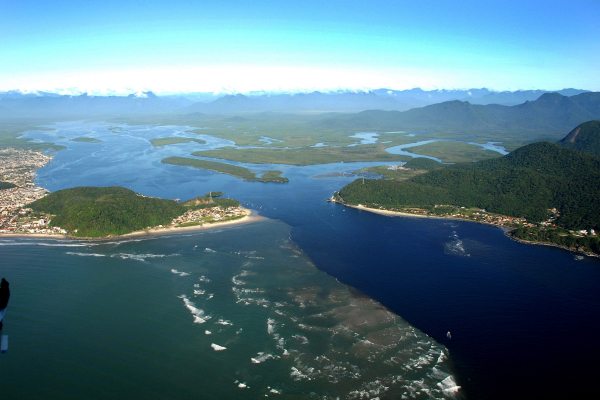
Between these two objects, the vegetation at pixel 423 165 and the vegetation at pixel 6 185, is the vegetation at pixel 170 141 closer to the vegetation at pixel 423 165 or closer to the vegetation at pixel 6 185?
the vegetation at pixel 6 185

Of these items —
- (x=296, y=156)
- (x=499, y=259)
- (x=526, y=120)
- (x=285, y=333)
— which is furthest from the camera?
(x=526, y=120)

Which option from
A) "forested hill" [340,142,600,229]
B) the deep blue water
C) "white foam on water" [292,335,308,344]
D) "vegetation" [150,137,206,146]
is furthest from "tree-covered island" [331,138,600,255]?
"vegetation" [150,137,206,146]

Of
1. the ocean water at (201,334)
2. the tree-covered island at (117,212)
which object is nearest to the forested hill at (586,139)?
the tree-covered island at (117,212)

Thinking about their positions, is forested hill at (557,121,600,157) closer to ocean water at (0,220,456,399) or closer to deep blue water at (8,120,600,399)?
deep blue water at (8,120,600,399)

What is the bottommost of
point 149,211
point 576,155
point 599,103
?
point 149,211

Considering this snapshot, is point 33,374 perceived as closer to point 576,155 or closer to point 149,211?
point 149,211

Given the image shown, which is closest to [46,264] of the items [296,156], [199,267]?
[199,267]
